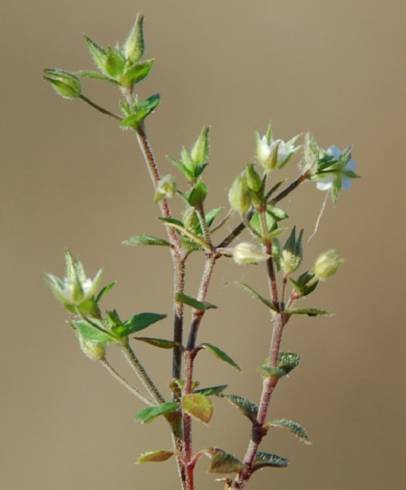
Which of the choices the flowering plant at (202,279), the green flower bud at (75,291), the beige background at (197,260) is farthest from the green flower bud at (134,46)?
the beige background at (197,260)

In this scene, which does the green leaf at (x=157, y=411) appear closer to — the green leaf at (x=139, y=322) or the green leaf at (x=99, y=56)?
the green leaf at (x=139, y=322)

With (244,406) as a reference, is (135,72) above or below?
above

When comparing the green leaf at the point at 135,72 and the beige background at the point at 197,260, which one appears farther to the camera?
the beige background at the point at 197,260

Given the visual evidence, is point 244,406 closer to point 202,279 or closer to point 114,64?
point 202,279

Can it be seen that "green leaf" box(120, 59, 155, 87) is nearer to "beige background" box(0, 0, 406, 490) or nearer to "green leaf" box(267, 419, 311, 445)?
"green leaf" box(267, 419, 311, 445)

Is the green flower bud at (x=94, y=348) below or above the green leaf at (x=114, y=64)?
below

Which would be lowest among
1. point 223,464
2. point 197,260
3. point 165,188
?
point 223,464

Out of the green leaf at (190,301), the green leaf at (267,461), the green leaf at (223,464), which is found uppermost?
the green leaf at (190,301)

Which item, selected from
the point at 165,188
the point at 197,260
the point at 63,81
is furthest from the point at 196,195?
the point at 197,260
